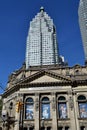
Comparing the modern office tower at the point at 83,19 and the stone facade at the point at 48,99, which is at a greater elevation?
the modern office tower at the point at 83,19

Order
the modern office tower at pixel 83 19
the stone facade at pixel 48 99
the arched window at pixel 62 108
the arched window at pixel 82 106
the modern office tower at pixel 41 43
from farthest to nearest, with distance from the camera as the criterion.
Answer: the modern office tower at pixel 83 19, the modern office tower at pixel 41 43, the arched window at pixel 62 108, the arched window at pixel 82 106, the stone facade at pixel 48 99

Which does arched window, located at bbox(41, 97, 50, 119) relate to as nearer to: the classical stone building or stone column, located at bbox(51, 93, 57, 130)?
the classical stone building

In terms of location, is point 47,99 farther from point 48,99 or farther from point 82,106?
point 82,106

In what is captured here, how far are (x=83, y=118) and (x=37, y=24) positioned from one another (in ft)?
347

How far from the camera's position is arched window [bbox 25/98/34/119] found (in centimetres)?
3959

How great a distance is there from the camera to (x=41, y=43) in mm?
130500

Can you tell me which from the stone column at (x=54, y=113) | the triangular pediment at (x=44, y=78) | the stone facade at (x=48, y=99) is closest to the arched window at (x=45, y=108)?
the stone facade at (x=48, y=99)

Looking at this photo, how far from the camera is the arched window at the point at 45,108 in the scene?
1553 inches

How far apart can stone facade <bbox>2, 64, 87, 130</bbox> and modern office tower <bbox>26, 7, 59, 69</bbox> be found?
75.7 m

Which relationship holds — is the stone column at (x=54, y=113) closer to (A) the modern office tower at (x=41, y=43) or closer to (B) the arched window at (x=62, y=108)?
(B) the arched window at (x=62, y=108)

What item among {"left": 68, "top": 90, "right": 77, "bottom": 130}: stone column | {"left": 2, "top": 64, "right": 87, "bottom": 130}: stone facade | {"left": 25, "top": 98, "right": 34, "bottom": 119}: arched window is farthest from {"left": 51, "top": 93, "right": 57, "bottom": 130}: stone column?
{"left": 25, "top": 98, "right": 34, "bottom": 119}: arched window

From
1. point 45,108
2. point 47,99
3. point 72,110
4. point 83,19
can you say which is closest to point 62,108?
point 72,110

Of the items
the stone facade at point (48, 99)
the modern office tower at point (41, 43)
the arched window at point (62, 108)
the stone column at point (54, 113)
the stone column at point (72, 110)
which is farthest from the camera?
the modern office tower at point (41, 43)

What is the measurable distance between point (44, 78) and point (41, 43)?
89.1 m
